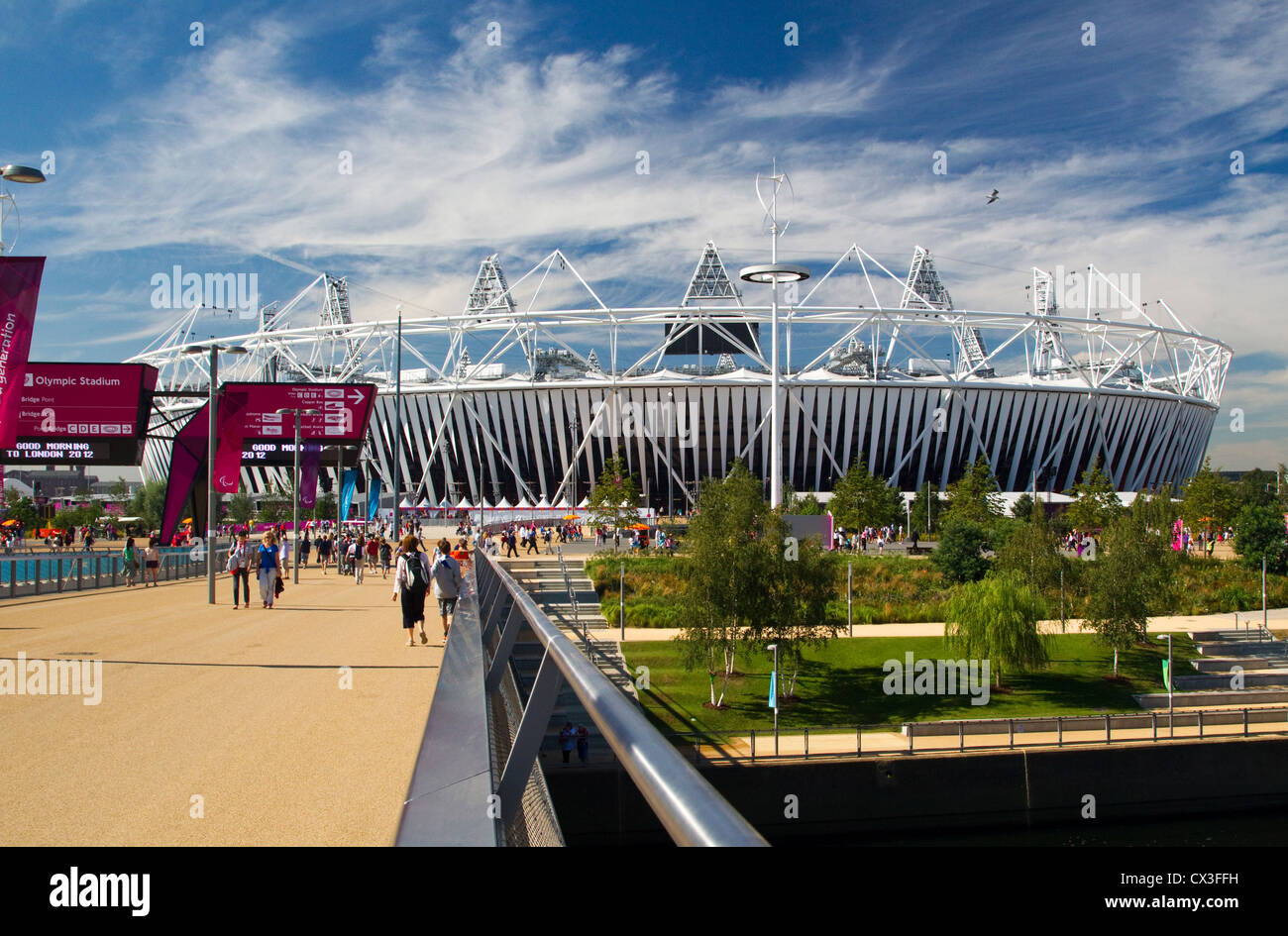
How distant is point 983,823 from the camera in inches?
936

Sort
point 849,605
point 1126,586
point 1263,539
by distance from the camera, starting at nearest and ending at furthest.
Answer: point 1126,586 → point 849,605 → point 1263,539

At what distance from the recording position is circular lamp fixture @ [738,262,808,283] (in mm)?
57906

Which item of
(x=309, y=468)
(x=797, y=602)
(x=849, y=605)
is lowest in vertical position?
(x=849, y=605)

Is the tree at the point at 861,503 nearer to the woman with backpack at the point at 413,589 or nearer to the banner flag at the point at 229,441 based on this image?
the banner flag at the point at 229,441

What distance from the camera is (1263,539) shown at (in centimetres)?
4703

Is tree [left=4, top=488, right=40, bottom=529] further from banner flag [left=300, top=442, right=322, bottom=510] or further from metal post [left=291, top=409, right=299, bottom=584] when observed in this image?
metal post [left=291, top=409, right=299, bottom=584]

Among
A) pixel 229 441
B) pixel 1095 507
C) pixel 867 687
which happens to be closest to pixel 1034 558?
pixel 867 687

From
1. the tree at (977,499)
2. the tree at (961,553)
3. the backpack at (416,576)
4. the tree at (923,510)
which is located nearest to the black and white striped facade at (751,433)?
the tree at (923,510)

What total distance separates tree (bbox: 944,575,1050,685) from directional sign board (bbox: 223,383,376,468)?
27.2 m

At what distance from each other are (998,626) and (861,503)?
35333 mm

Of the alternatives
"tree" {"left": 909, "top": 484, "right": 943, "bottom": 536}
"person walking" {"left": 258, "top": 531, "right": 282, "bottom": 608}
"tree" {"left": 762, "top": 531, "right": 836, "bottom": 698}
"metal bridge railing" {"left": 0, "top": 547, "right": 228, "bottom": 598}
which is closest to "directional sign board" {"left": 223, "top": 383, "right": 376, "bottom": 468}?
"metal bridge railing" {"left": 0, "top": 547, "right": 228, "bottom": 598}

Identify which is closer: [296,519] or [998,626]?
[296,519]

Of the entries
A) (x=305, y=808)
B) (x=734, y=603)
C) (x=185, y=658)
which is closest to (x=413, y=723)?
(x=305, y=808)

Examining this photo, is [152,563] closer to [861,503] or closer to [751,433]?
[861,503]
